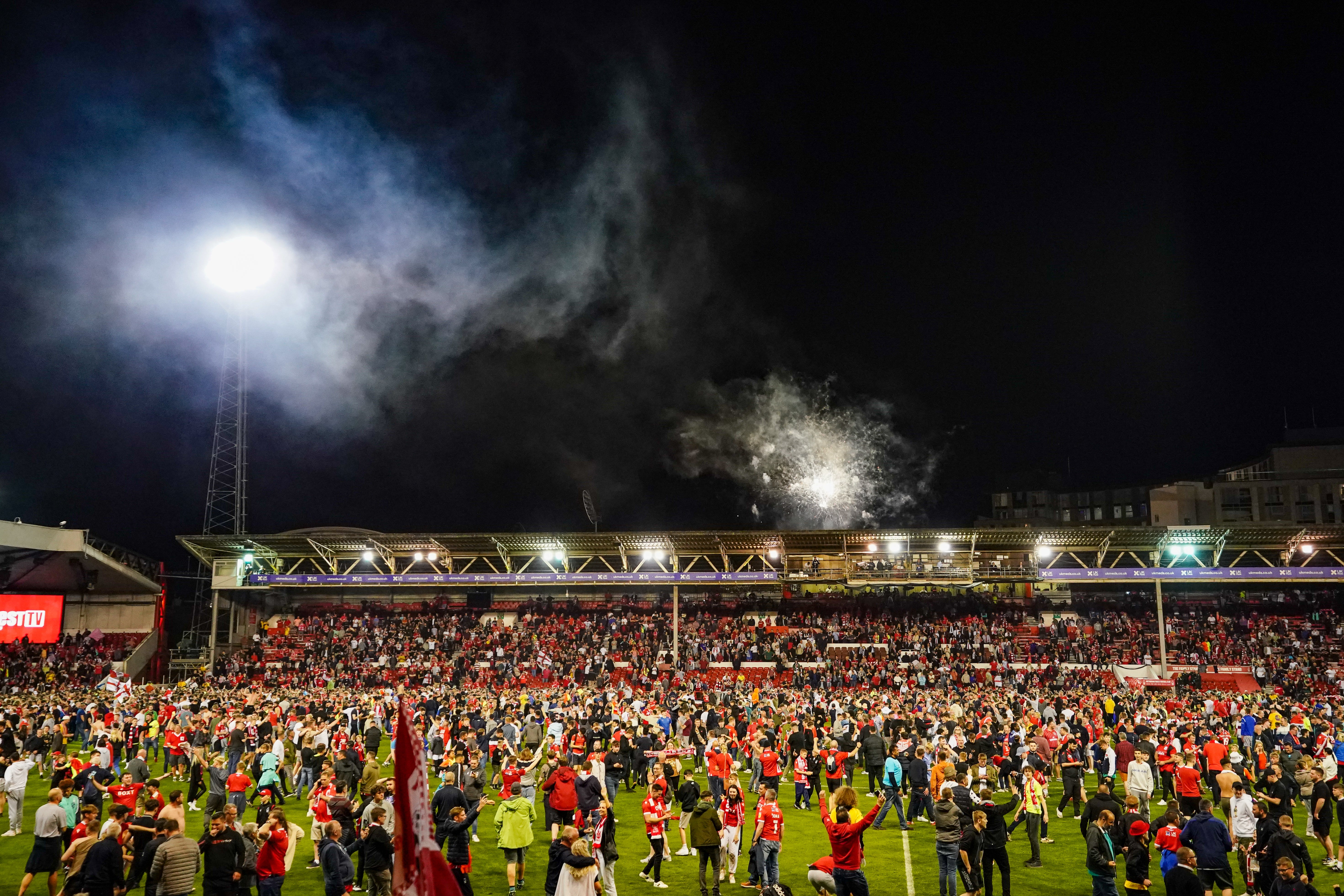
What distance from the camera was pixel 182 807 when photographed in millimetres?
11250

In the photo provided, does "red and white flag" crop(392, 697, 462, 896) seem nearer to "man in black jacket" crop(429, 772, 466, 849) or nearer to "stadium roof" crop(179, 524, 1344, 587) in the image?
"man in black jacket" crop(429, 772, 466, 849)

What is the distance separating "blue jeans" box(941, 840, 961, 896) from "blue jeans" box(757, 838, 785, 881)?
2.06 m

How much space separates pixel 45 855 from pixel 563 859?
7.07 meters

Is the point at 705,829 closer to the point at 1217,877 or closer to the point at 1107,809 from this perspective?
the point at 1107,809

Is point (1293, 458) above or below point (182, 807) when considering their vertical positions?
above

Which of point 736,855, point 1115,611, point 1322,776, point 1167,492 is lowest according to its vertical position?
point 736,855

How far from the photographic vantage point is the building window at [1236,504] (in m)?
76.6

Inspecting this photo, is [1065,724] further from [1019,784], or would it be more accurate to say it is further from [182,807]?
[182,807]

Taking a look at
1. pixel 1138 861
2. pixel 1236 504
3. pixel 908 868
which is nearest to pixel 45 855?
pixel 908 868

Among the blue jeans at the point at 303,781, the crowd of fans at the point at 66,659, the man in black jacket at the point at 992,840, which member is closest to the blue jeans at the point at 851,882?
the man in black jacket at the point at 992,840

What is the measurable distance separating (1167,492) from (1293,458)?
381 inches

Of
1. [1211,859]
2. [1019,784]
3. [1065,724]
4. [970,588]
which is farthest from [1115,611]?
[1211,859]

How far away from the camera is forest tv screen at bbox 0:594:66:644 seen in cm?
4512

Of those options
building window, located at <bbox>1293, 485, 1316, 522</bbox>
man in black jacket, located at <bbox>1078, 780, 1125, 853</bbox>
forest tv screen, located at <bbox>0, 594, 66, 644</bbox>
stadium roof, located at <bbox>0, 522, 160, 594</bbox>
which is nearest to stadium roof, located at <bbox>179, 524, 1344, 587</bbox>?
stadium roof, located at <bbox>0, 522, 160, 594</bbox>
